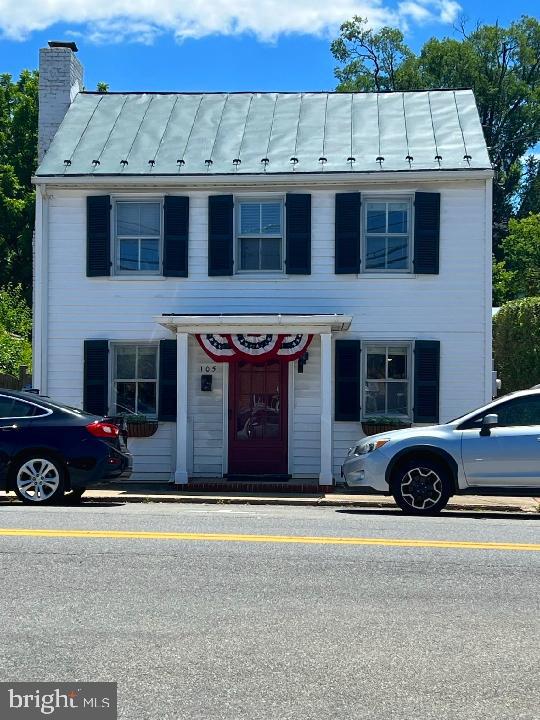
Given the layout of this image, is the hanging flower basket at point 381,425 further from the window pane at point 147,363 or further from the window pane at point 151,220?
the window pane at point 151,220

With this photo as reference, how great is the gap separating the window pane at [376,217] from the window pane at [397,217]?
0.11 m

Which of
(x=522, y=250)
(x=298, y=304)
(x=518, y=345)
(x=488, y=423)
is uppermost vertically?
(x=522, y=250)

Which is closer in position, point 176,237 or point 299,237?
A: point 299,237

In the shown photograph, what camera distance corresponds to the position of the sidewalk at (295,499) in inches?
594

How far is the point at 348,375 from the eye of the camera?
724 inches

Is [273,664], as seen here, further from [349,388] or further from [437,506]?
[349,388]

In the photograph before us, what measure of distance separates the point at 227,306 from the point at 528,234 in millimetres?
25729

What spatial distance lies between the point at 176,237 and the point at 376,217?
11.7 feet

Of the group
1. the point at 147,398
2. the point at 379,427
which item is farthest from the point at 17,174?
the point at 379,427

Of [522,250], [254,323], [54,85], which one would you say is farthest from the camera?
[522,250]

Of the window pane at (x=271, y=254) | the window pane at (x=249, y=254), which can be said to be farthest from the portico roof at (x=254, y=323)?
the window pane at (x=271, y=254)

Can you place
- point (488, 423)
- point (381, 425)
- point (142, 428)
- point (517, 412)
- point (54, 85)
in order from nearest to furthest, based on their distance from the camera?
point (488, 423), point (517, 412), point (381, 425), point (142, 428), point (54, 85)

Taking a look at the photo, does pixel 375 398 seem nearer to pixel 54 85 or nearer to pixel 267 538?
pixel 267 538

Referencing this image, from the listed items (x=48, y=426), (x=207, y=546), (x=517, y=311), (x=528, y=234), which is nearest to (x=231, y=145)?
(x=48, y=426)
